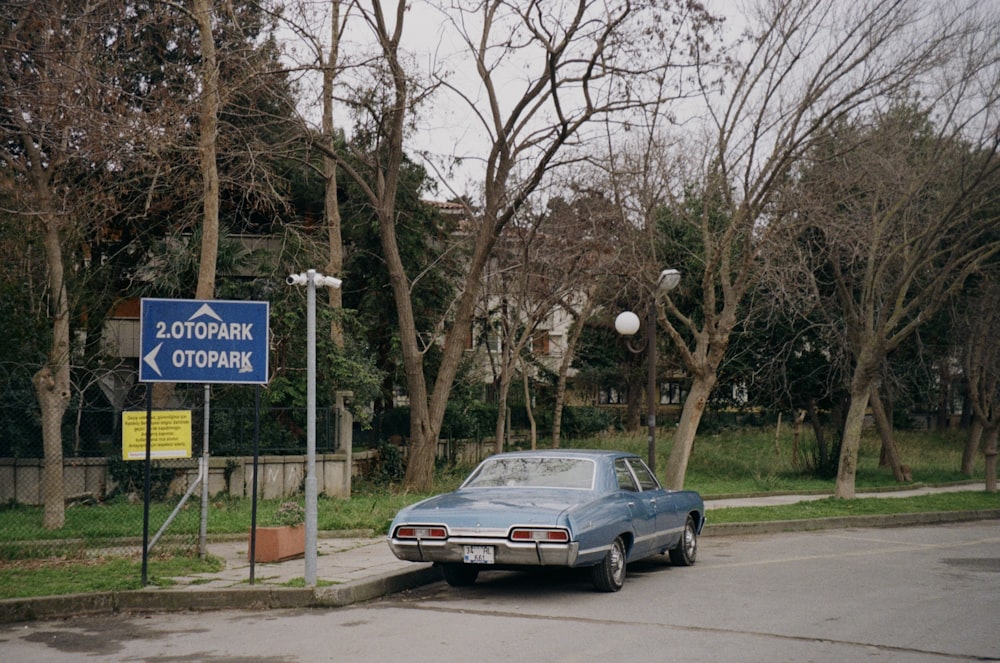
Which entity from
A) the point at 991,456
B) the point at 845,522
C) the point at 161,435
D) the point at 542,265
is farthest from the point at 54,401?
the point at 991,456

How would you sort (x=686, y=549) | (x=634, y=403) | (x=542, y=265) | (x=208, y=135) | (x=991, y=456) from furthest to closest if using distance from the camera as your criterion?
(x=634, y=403)
(x=542, y=265)
(x=991, y=456)
(x=208, y=135)
(x=686, y=549)

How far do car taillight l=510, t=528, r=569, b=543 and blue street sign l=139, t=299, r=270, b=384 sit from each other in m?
3.29

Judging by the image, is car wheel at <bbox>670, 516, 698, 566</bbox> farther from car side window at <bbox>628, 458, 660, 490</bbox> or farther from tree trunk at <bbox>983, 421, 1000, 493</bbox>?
tree trunk at <bbox>983, 421, 1000, 493</bbox>

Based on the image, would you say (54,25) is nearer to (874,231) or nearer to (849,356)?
(874,231)

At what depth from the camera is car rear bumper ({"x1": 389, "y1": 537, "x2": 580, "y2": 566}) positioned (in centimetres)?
948

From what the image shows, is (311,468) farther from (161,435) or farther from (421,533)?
(161,435)

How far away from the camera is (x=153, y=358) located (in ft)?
34.2

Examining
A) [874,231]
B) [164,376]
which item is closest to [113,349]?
[164,376]

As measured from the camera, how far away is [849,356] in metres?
29.4

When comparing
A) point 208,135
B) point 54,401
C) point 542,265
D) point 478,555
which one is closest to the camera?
point 478,555

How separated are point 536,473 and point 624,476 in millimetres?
1094

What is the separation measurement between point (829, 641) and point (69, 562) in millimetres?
8561

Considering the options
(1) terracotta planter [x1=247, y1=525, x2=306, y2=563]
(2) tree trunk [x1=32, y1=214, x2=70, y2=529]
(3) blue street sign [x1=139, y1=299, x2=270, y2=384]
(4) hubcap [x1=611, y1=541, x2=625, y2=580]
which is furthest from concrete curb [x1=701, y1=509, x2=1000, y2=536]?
(2) tree trunk [x1=32, y1=214, x2=70, y2=529]

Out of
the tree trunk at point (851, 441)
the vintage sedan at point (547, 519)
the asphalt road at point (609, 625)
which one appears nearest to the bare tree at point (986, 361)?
the tree trunk at point (851, 441)
